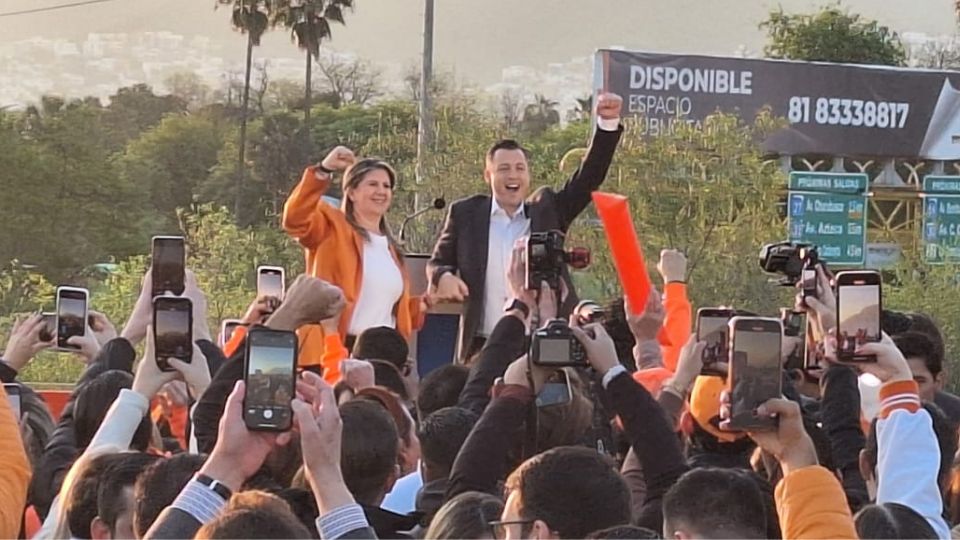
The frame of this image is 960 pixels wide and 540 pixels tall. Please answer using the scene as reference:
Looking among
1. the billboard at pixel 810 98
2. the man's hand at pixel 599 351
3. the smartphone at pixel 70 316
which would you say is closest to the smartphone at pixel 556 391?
the man's hand at pixel 599 351

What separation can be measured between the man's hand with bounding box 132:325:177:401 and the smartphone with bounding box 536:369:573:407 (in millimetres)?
860

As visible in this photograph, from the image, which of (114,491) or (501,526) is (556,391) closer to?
(501,526)

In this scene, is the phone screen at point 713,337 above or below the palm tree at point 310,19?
below

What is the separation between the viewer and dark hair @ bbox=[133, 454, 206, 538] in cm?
299

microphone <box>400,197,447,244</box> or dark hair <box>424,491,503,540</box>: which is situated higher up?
microphone <box>400,197,447,244</box>

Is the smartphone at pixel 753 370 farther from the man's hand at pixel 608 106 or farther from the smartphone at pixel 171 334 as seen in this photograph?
the man's hand at pixel 608 106

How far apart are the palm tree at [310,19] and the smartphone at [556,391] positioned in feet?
75.7

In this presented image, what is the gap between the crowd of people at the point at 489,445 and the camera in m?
2.74

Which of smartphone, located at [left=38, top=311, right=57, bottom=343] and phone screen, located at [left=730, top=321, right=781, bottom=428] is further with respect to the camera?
smartphone, located at [left=38, top=311, right=57, bottom=343]

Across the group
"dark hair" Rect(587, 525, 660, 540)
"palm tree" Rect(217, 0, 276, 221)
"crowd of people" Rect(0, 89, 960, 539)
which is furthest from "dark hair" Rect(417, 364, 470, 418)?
"palm tree" Rect(217, 0, 276, 221)

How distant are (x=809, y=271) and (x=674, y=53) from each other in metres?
18.2

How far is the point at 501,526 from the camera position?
2893 millimetres

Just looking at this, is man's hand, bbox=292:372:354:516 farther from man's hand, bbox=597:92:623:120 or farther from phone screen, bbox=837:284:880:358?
man's hand, bbox=597:92:623:120

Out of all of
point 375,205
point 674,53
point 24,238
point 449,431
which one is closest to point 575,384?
point 449,431
